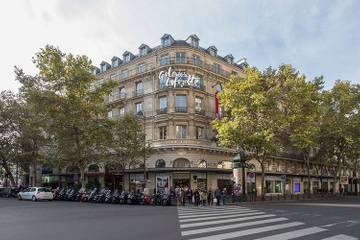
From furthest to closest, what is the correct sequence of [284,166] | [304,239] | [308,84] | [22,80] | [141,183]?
[284,166] → [141,183] → [22,80] → [308,84] → [304,239]

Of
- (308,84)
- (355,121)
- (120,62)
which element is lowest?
(355,121)

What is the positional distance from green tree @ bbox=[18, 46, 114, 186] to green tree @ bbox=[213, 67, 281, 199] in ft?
37.0

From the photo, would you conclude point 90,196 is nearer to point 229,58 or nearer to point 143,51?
point 143,51

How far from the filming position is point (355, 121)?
132ft

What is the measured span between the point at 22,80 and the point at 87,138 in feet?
32.5

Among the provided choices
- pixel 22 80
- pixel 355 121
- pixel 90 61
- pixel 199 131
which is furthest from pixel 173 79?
pixel 355 121

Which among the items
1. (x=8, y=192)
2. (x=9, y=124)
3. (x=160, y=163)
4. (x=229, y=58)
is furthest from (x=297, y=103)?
(x=8, y=192)

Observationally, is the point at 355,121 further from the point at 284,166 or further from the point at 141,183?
the point at 141,183

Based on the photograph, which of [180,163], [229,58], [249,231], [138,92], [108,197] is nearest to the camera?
[249,231]

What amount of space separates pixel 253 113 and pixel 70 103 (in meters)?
16.7

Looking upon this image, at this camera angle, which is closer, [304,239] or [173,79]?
[304,239]

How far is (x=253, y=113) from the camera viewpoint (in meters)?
33.7

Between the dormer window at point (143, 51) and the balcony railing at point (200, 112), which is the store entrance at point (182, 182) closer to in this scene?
the balcony railing at point (200, 112)

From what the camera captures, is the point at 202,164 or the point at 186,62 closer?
the point at 202,164
